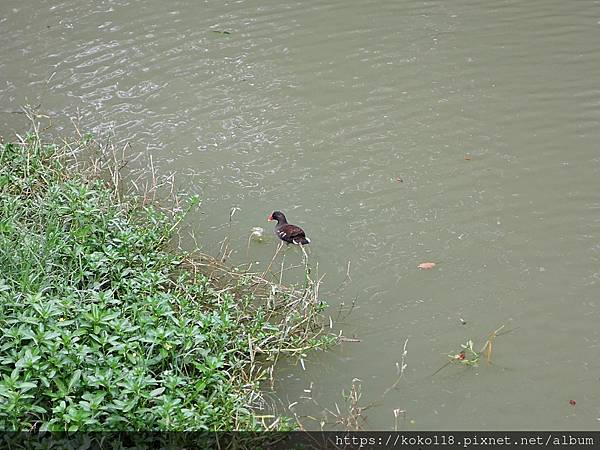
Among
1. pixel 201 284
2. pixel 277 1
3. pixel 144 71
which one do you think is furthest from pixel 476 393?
pixel 277 1

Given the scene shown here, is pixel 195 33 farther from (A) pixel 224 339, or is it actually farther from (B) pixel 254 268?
(A) pixel 224 339

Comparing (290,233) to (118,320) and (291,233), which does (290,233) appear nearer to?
(291,233)

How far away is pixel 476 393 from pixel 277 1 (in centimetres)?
561

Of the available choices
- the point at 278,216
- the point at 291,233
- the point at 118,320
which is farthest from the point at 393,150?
the point at 118,320

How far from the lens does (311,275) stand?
14.6ft

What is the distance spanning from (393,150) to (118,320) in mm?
2883

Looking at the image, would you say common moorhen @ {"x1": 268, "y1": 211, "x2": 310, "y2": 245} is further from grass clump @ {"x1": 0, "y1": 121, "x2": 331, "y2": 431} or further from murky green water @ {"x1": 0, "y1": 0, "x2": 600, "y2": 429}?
grass clump @ {"x1": 0, "y1": 121, "x2": 331, "y2": 431}

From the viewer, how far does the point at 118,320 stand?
337 centimetres

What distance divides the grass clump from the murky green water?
28cm

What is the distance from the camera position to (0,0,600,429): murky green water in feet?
12.4

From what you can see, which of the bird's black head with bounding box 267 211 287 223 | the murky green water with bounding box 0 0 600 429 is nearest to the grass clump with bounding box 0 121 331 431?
the murky green water with bounding box 0 0 600 429

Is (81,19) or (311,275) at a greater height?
(81,19)

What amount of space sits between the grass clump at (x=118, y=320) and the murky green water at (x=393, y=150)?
0.28 metres

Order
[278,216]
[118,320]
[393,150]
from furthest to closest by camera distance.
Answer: [393,150] < [278,216] < [118,320]
